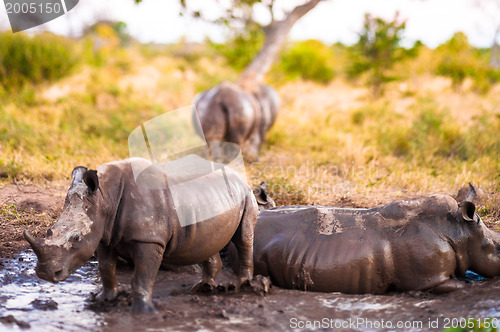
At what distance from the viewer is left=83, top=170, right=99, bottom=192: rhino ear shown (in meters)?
3.58

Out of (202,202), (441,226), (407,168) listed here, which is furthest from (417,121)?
(202,202)

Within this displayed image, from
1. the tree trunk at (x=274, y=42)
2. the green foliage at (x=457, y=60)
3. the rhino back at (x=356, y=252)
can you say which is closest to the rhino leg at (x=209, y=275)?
the rhino back at (x=356, y=252)

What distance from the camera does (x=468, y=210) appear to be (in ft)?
15.2

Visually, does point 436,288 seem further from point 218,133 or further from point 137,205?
point 218,133

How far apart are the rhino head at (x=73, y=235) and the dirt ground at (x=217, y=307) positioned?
413 millimetres

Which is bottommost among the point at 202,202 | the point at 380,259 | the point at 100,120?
the point at 380,259

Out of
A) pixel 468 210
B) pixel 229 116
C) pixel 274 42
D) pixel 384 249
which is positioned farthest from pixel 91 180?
pixel 274 42

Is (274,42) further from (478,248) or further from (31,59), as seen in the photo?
(478,248)

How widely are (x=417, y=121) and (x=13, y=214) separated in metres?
7.33

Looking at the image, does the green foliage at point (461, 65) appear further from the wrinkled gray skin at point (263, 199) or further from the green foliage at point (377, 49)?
the wrinkled gray skin at point (263, 199)

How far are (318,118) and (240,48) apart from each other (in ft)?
17.6

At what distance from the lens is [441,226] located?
4680mm

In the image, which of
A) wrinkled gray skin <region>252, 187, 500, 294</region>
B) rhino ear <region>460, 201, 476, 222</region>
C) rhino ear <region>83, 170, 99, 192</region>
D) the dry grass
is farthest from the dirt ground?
the dry grass

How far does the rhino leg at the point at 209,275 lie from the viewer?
4367 millimetres
